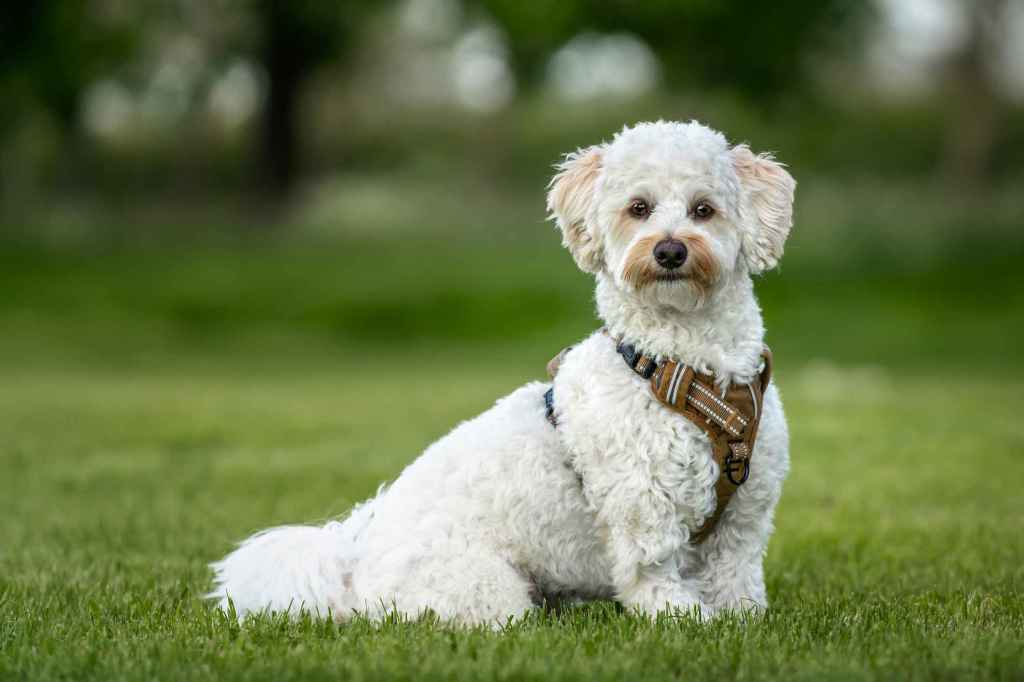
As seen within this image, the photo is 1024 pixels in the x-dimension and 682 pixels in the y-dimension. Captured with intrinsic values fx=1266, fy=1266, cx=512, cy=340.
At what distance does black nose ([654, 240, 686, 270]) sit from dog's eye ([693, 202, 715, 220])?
9.3 inches

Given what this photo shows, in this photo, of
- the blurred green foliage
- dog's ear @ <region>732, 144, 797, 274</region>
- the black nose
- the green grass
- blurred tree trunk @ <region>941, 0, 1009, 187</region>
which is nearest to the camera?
the green grass

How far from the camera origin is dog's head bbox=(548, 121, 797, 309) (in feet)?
14.6

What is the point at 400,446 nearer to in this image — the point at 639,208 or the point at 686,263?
the point at 639,208

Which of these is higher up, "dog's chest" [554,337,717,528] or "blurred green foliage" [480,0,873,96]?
"blurred green foliage" [480,0,873,96]

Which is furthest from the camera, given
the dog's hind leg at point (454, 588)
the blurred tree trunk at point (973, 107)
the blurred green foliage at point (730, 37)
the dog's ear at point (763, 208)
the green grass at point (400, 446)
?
the blurred green foliage at point (730, 37)

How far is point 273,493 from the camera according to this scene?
9.05 metres

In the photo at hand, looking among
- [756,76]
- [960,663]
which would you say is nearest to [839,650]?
[960,663]

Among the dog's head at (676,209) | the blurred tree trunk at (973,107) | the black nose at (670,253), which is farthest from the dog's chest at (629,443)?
the blurred tree trunk at (973,107)

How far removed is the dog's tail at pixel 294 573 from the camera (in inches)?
185

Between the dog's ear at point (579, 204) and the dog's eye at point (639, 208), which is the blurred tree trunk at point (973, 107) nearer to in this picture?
Answer: the dog's ear at point (579, 204)

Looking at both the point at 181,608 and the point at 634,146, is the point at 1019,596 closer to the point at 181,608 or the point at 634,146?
the point at 634,146

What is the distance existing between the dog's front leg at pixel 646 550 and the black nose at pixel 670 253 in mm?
776

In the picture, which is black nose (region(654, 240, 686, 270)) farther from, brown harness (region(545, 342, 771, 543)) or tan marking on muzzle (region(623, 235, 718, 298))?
brown harness (region(545, 342, 771, 543))

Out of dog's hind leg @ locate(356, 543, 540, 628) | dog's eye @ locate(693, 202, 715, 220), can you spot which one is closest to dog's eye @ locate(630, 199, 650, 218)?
dog's eye @ locate(693, 202, 715, 220)
